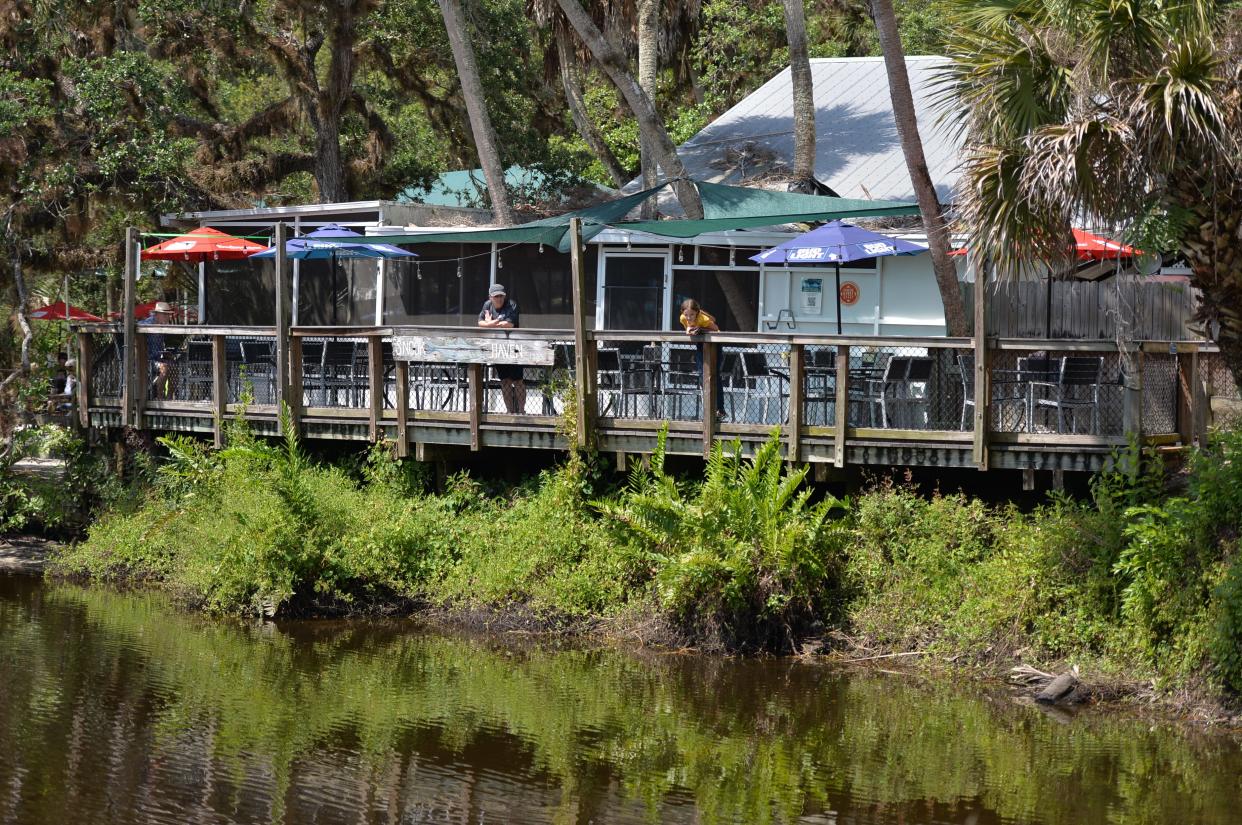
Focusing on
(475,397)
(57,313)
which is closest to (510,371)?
(475,397)

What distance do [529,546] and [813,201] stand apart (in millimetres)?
6470

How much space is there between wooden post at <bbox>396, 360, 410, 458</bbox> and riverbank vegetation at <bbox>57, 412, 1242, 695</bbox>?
541mm

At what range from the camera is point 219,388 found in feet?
60.1

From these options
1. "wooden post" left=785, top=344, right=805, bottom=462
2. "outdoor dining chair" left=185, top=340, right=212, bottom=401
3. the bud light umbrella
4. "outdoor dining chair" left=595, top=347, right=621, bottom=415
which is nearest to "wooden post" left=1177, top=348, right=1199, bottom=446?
"wooden post" left=785, top=344, right=805, bottom=462

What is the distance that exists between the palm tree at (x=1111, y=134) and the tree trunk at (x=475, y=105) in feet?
35.4

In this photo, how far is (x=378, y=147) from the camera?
27.6 m

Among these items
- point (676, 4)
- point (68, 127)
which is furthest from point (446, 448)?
point (676, 4)

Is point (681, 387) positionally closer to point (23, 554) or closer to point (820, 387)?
point (820, 387)

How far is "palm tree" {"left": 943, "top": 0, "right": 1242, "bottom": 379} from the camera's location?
11469 mm

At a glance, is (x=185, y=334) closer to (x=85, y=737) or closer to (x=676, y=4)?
(x=85, y=737)

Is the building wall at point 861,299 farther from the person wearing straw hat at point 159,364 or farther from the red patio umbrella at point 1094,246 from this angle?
the person wearing straw hat at point 159,364

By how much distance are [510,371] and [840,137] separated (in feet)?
32.4

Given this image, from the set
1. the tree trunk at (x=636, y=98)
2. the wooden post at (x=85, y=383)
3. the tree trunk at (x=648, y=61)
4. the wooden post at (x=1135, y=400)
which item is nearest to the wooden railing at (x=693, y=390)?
the wooden post at (x=1135, y=400)

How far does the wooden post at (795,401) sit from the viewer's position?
14336 millimetres
